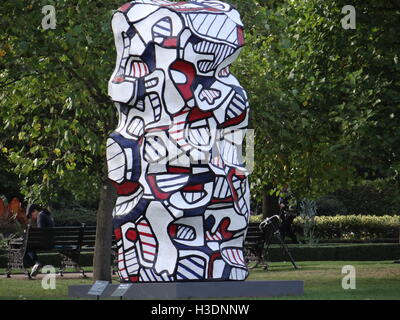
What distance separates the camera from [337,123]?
21.0 meters

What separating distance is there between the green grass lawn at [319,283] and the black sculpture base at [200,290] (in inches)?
13.0

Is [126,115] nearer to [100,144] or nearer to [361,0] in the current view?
[100,144]

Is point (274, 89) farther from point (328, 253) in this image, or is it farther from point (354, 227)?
point (354, 227)

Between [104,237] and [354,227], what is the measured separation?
1975 cm

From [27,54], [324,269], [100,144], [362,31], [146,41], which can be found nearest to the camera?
[146,41]

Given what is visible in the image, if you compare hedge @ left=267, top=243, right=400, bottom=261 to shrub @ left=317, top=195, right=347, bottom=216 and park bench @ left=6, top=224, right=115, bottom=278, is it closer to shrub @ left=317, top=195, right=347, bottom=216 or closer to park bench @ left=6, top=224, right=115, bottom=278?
park bench @ left=6, top=224, right=115, bottom=278

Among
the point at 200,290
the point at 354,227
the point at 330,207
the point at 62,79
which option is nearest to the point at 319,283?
the point at 200,290

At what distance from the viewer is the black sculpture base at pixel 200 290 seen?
44.9 feet

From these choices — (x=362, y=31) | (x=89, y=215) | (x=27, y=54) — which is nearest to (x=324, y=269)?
(x=362, y=31)

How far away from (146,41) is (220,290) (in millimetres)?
3793

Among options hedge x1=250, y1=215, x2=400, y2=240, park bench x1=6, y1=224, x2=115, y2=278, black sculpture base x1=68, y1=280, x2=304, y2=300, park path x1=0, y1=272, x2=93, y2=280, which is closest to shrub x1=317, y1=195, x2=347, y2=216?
hedge x1=250, y1=215, x2=400, y2=240

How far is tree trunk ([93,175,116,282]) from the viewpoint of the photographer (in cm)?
1912

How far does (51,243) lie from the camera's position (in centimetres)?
2216

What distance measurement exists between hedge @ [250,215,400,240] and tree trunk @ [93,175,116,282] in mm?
18673
